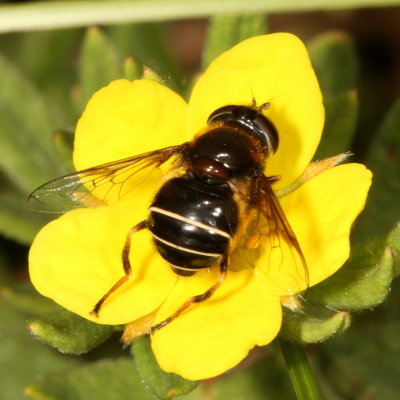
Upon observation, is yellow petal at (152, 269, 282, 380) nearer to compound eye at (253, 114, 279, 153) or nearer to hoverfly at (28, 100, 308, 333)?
hoverfly at (28, 100, 308, 333)

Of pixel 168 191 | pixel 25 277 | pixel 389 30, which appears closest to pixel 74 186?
pixel 168 191

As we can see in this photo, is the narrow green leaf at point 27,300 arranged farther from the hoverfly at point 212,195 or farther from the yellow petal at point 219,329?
the yellow petal at point 219,329

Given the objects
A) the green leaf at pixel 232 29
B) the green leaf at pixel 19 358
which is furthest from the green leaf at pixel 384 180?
the green leaf at pixel 19 358

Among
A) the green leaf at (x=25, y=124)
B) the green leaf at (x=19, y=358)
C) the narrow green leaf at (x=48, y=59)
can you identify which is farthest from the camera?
the narrow green leaf at (x=48, y=59)

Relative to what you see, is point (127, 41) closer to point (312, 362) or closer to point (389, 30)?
point (389, 30)

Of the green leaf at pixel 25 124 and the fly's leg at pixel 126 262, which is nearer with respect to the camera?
the fly's leg at pixel 126 262

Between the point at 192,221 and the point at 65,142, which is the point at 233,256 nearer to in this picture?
the point at 192,221

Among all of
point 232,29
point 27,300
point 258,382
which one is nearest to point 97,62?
point 232,29
